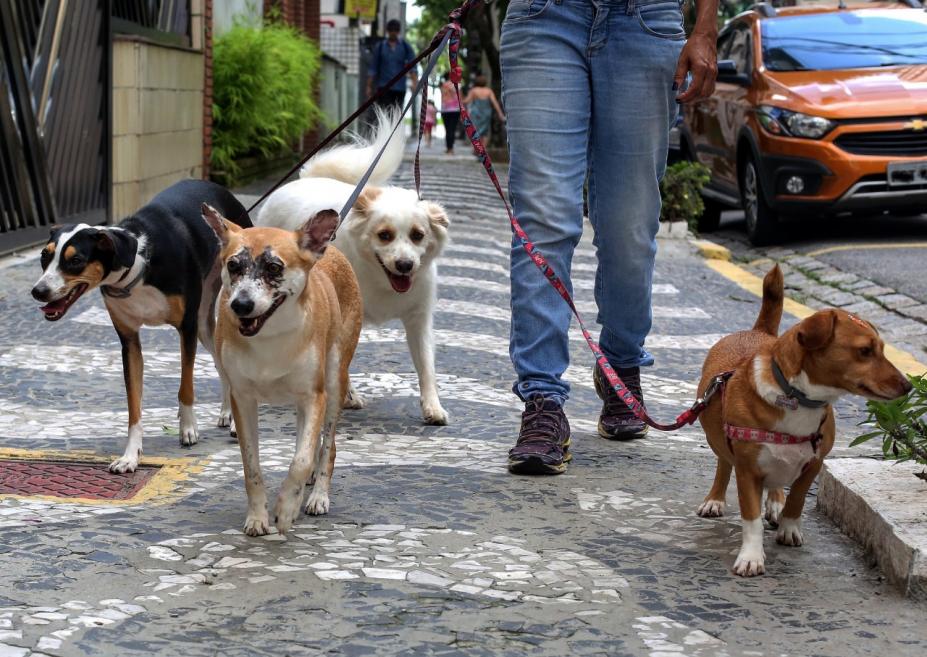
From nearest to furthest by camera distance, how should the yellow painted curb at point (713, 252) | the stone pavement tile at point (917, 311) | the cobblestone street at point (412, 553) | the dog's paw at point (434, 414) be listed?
the cobblestone street at point (412, 553)
the dog's paw at point (434, 414)
the stone pavement tile at point (917, 311)
the yellow painted curb at point (713, 252)

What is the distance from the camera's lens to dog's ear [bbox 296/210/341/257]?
3842 mm

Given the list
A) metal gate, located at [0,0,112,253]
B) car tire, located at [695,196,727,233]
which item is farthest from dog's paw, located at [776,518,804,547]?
car tire, located at [695,196,727,233]

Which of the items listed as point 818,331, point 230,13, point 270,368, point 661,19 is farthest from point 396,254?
point 230,13

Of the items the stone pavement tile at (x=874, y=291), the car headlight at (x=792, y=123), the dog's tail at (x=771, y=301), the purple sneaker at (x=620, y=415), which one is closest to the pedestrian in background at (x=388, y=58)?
the car headlight at (x=792, y=123)

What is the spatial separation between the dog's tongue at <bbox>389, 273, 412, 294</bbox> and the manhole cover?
148 cm


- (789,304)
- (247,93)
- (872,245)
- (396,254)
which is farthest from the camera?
(247,93)

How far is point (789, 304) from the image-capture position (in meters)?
9.02

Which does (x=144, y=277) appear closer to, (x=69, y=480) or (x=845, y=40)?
(x=69, y=480)

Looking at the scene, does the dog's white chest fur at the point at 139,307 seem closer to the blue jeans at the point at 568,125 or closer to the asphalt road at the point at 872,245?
the blue jeans at the point at 568,125

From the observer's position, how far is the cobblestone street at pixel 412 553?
3.13m

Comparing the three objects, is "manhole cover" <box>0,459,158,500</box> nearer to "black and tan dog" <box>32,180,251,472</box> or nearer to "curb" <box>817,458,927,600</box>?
"black and tan dog" <box>32,180,251,472</box>

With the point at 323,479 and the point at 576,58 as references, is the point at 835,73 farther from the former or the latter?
the point at 323,479

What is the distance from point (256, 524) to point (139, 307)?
130 centimetres

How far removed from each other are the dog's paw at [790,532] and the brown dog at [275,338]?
143 cm
